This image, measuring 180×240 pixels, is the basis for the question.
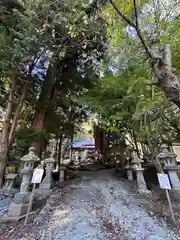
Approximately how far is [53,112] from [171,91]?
5642 mm

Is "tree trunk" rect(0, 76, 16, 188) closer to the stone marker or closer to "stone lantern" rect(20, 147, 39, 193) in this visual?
the stone marker

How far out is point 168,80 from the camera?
2627 millimetres

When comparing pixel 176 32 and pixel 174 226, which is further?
pixel 176 32

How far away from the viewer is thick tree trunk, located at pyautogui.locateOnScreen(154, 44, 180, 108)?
102 inches

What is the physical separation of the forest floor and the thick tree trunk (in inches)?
82.3

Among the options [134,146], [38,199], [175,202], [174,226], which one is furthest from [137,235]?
[134,146]

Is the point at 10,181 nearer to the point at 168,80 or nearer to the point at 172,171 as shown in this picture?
the point at 172,171

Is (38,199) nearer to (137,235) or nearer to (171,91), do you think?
(137,235)

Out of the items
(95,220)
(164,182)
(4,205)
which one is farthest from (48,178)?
(164,182)

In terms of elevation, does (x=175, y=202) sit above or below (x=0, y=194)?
below

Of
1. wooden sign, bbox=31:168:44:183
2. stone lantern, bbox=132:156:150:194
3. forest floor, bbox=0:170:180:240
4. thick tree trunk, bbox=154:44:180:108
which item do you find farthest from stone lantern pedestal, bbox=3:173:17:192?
thick tree trunk, bbox=154:44:180:108

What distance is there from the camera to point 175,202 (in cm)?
411

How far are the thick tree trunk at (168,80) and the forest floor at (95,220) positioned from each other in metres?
2.09

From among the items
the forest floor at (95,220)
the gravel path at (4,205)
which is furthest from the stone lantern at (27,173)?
the forest floor at (95,220)
